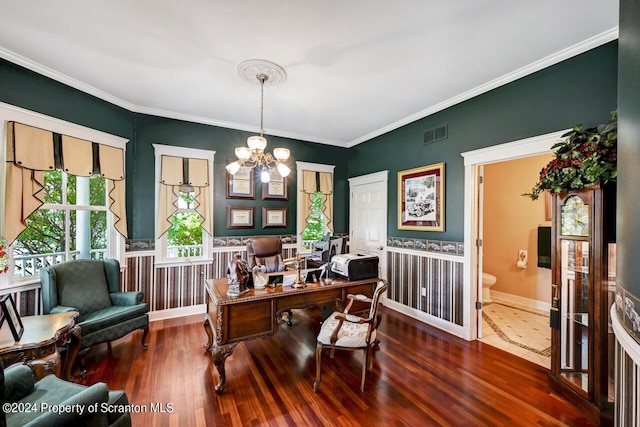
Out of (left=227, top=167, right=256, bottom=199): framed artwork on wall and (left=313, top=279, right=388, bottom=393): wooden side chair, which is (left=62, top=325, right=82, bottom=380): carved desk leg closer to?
(left=313, top=279, right=388, bottom=393): wooden side chair

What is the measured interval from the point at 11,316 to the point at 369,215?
4.14 meters

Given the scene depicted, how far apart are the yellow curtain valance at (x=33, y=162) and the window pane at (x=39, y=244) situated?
25cm

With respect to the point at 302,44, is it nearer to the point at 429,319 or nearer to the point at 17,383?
the point at 17,383

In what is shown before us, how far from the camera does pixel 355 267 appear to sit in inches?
107

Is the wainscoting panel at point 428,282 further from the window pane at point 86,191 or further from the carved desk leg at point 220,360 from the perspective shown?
the window pane at point 86,191

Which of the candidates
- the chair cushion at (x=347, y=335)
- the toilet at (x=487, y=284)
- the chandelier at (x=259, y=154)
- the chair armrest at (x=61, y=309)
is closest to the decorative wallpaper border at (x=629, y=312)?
the chair cushion at (x=347, y=335)

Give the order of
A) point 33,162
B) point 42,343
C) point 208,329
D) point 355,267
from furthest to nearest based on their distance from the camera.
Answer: point 355,267 < point 208,329 < point 33,162 < point 42,343

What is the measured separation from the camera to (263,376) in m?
2.28

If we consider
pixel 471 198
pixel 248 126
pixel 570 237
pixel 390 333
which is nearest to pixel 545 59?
pixel 471 198

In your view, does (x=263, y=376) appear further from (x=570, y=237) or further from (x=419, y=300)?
(x=570, y=237)

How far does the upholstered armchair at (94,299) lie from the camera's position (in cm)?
236

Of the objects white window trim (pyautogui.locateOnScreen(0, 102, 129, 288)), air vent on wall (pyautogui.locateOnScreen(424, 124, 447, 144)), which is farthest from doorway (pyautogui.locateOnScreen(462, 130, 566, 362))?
white window trim (pyautogui.locateOnScreen(0, 102, 129, 288))

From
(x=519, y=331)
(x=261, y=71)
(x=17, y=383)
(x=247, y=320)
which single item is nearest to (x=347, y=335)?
(x=247, y=320)

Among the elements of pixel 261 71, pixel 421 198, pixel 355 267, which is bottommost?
pixel 355 267
